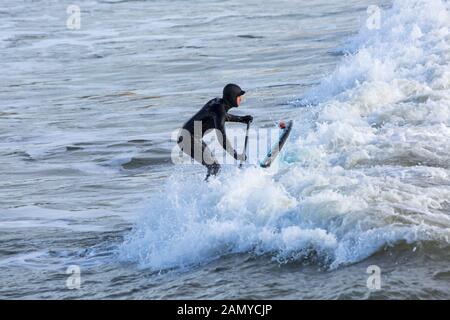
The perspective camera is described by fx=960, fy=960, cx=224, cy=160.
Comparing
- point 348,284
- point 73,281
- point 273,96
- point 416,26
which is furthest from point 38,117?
point 348,284

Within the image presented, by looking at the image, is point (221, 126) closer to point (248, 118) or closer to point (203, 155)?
point (248, 118)

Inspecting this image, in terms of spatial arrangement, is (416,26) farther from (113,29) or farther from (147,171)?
(113,29)

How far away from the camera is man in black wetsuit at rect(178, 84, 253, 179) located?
38.3 ft

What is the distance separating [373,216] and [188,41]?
2431cm

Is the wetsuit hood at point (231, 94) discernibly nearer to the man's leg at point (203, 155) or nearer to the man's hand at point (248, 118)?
the man's hand at point (248, 118)

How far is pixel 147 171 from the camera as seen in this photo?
15.7m

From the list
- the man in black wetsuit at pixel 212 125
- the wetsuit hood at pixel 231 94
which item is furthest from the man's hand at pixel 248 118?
the wetsuit hood at pixel 231 94

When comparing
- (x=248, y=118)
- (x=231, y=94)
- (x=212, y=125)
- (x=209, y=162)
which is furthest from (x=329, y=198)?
(x=209, y=162)

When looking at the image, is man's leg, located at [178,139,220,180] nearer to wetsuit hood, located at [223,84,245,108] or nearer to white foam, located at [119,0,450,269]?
white foam, located at [119,0,450,269]

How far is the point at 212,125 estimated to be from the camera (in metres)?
11.9

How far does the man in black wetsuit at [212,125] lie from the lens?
1169 centimetres

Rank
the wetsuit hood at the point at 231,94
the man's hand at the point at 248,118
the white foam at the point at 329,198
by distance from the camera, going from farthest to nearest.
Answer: the man's hand at the point at 248,118
the wetsuit hood at the point at 231,94
the white foam at the point at 329,198

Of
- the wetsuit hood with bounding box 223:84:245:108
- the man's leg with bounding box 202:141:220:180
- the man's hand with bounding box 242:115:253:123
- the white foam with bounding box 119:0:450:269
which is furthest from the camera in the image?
the man's leg with bounding box 202:141:220:180

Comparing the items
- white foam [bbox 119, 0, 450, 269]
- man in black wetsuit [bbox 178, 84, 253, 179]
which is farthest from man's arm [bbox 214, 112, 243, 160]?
white foam [bbox 119, 0, 450, 269]
